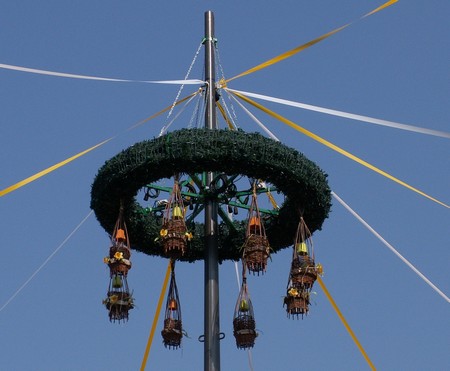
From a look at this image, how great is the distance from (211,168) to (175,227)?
1.18m

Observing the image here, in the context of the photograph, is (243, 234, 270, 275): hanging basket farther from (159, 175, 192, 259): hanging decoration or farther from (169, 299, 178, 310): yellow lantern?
(169, 299, 178, 310): yellow lantern

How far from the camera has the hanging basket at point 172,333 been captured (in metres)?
19.3

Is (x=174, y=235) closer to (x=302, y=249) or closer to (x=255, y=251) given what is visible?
(x=255, y=251)

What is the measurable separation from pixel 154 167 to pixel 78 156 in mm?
2012

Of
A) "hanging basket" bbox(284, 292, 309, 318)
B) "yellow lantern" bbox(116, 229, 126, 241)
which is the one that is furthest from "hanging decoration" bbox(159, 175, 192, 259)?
"hanging basket" bbox(284, 292, 309, 318)

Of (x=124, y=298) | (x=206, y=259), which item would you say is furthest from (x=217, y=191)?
(x=124, y=298)

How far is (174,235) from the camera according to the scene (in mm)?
18641

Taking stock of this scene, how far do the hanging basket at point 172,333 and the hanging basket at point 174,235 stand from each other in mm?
1262

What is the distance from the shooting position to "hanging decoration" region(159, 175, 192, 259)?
18.6 meters

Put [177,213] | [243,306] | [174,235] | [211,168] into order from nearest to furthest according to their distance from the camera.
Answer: [211,168] → [174,235] → [177,213] → [243,306]

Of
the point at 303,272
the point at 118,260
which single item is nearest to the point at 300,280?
the point at 303,272

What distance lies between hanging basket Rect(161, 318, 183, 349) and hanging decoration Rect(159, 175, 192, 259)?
3.70ft

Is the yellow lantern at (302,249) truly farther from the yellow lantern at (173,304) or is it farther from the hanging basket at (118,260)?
the hanging basket at (118,260)

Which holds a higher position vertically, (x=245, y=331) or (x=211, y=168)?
(x=211, y=168)
